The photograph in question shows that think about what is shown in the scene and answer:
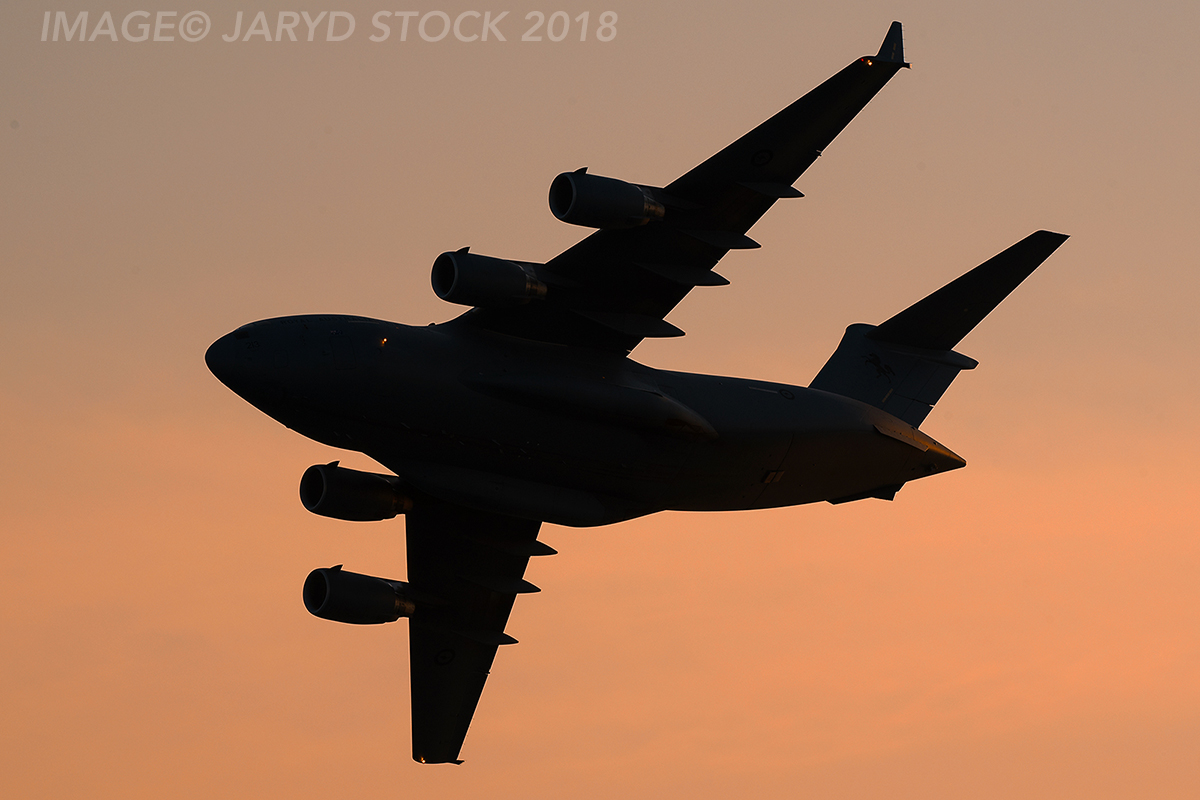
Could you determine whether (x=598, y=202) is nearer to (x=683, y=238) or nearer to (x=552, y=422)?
(x=683, y=238)

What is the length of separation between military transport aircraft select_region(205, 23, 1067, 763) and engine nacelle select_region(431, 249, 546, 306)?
0.03 m

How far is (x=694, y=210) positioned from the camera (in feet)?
78.0

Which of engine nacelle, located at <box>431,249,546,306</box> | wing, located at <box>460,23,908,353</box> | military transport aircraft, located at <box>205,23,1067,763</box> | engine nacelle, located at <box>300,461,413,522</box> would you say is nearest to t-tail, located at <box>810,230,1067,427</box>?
military transport aircraft, located at <box>205,23,1067,763</box>

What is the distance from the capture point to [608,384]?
82.3 ft

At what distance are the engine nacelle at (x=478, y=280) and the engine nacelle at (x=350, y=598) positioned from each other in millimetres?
7905

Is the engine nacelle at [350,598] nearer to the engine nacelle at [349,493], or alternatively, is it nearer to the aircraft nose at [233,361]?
the engine nacelle at [349,493]

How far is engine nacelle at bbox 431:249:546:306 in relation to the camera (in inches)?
926

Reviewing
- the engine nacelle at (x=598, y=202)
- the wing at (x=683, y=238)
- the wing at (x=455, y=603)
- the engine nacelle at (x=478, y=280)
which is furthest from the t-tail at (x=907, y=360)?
the engine nacelle at (x=478, y=280)

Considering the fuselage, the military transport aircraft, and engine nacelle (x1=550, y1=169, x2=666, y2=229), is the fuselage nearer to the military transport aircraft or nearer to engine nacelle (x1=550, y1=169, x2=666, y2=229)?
the military transport aircraft

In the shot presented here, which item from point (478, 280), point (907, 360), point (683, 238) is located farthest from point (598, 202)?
point (907, 360)

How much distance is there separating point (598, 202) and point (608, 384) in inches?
139

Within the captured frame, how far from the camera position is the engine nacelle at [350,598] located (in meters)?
29.1

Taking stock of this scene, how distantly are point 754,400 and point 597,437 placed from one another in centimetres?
293

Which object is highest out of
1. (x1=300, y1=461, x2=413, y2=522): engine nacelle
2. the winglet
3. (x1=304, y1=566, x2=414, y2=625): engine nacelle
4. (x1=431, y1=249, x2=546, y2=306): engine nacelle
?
the winglet
